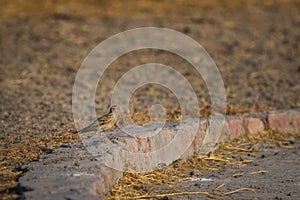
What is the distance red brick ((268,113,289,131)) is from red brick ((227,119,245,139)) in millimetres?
374

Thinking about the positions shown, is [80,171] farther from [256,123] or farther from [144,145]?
[256,123]

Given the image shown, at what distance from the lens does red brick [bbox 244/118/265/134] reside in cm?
653

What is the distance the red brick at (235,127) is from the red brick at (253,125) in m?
0.06

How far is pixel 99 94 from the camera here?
316 inches

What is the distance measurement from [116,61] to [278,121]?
12.7ft

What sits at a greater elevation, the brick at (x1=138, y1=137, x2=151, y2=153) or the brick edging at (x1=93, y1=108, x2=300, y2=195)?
the brick edging at (x1=93, y1=108, x2=300, y2=195)

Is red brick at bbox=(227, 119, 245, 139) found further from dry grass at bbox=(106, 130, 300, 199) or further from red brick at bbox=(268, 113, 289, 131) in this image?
red brick at bbox=(268, 113, 289, 131)

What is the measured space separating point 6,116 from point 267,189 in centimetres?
302

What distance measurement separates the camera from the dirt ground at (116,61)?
252 inches

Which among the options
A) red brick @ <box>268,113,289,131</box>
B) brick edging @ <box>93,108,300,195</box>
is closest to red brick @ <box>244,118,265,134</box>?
brick edging @ <box>93,108,300,195</box>

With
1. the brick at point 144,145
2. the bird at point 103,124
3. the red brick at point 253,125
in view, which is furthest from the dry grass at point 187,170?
the bird at point 103,124

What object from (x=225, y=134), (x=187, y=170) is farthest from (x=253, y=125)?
(x=187, y=170)

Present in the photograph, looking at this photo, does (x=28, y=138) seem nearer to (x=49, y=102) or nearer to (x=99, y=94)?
(x=49, y=102)

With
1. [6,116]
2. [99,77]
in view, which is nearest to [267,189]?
[6,116]
